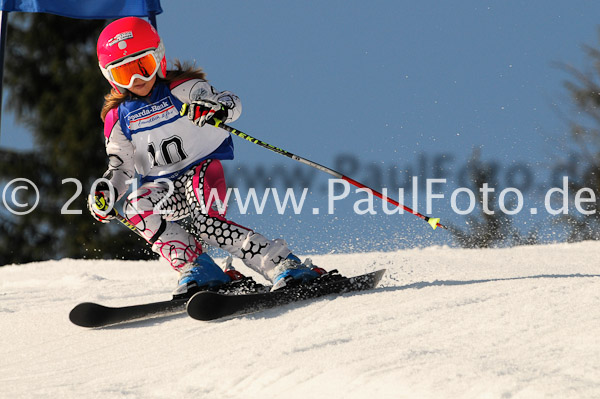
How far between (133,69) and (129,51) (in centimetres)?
11

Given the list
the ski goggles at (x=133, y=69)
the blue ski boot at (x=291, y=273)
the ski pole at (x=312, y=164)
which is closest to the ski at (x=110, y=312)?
the blue ski boot at (x=291, y=273)

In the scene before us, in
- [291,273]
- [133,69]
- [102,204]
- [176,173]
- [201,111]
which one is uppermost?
[133,69]

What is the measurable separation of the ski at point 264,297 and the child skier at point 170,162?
0.25ft

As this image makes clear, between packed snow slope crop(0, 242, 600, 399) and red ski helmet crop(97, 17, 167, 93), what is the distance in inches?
58.0

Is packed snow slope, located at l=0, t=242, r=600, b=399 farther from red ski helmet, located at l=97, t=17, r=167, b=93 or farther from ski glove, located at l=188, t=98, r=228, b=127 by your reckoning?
red ski helmet, located at l=97, t=17, r=167, b=93

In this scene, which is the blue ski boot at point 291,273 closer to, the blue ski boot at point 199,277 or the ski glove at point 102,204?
the blue ski boot at point 199,277

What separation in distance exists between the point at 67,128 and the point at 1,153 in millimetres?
1503

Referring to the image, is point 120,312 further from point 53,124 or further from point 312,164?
point 53,124

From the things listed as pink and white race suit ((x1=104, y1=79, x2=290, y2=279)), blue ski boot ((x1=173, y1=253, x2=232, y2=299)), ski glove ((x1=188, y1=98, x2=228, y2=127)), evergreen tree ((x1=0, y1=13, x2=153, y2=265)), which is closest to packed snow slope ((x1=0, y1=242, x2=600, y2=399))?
blue ski boot ((x1=173, y1=253, x2=232, y2=299))

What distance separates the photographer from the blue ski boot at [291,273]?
384cm

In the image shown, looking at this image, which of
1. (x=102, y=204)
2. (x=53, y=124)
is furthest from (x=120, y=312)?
(x=53, y=124)

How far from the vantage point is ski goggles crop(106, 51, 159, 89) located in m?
3.89

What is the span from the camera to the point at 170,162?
13.3 ft

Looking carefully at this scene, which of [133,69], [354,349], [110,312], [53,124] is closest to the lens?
[354,349]
